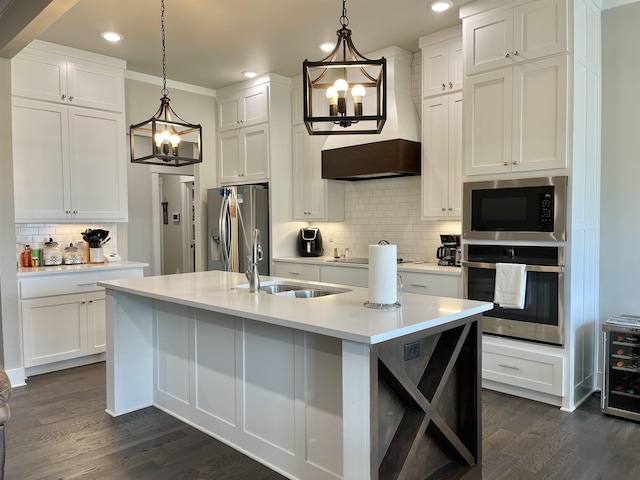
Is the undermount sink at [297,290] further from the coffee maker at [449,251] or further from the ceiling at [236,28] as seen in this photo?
the ceiling at [236,28]

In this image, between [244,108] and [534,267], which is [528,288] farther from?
[244,108]

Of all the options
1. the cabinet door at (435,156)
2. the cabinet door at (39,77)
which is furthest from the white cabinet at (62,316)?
the cabinet door at (435,156)

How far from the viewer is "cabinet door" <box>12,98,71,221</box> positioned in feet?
13.4

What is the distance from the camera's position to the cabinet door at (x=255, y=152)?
17.5ft

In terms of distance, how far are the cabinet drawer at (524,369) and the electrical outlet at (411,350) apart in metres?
1.63

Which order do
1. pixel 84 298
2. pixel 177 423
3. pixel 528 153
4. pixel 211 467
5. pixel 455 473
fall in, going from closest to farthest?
1. pixel 455 473
2. pixel 211 467
3. pixel 177 423
4. pixel 528 153
5. pixel 84 298

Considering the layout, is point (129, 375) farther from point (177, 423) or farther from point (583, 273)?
point (583, 273)

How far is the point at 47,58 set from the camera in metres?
4.24

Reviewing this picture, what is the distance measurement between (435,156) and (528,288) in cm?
143

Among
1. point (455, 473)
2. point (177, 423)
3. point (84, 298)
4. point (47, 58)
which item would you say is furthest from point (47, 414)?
point (47, 58)

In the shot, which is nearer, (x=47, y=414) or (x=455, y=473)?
(x=455, y=473)

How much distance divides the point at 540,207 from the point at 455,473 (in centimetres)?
188

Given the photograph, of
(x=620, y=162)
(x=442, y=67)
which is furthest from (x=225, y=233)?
Result: (x=620, y=162)

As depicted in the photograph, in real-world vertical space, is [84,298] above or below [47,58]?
below
